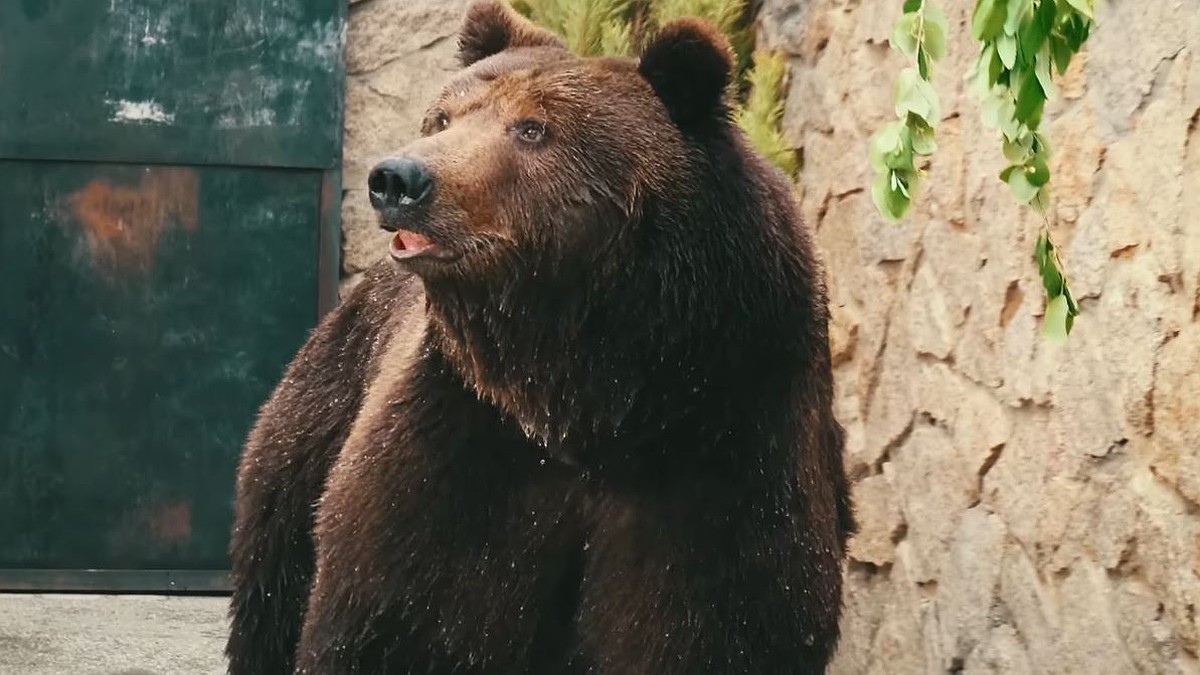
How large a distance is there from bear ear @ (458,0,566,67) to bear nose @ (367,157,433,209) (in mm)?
670

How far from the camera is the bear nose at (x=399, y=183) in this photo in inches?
133

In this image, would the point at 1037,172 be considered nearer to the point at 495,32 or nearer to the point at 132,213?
the point at 495,32

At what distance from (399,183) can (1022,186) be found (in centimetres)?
121

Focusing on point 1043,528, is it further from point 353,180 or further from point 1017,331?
point 353,180

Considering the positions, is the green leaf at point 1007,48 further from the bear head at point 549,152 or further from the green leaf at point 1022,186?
the bear head at point 549,152

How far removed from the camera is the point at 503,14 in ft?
13.1

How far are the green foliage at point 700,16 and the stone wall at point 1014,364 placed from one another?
0.32 ft

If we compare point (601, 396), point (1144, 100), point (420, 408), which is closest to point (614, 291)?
point (601, 396)

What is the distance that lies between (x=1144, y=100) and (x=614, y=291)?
54.1 inches

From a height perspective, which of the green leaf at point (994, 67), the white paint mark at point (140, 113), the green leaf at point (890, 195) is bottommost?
the green leaf at point (890, 195)

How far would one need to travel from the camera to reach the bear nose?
133 inches

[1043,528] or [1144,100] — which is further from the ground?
[1144,100]

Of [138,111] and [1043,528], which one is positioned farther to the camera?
[138,111]

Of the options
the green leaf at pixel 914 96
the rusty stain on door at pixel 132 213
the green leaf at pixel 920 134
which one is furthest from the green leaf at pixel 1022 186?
the rusty stain on door at pixel 132 213
